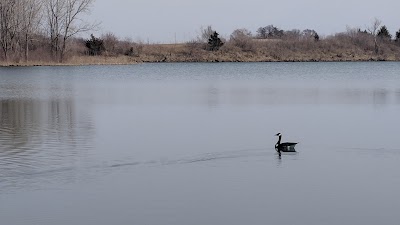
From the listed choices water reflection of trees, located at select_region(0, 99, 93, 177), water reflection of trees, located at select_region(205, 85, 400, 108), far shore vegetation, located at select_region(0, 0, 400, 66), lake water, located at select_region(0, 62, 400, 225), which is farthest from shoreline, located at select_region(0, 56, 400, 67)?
lake water, located at select_region(0, 62, 400, 225)

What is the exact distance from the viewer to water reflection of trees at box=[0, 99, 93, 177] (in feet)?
49.2

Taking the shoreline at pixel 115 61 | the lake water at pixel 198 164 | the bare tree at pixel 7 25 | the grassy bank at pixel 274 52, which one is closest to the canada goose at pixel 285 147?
the lake water at pixel 198 164

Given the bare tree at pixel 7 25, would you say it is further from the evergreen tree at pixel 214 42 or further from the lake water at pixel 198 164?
the lake water at pixel 198 164

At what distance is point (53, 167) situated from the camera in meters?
14.2

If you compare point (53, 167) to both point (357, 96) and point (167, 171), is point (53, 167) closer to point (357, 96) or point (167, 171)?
point (167, 171)

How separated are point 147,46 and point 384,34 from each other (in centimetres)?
3326

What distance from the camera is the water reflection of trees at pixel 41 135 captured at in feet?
49.2

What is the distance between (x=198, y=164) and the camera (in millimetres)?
14844

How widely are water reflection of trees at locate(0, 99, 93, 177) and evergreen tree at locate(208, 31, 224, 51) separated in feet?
210

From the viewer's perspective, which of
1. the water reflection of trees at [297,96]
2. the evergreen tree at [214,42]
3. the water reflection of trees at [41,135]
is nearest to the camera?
the water reflection of trees at [41,135]

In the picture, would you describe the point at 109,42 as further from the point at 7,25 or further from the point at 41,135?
the point at 41,135

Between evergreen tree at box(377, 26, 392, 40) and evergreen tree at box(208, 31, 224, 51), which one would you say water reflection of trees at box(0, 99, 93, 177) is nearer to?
evergreen tree at box(208, 31, 224, 51)

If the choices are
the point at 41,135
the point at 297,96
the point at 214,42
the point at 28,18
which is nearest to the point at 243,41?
the point at 214,42

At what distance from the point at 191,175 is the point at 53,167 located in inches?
112
